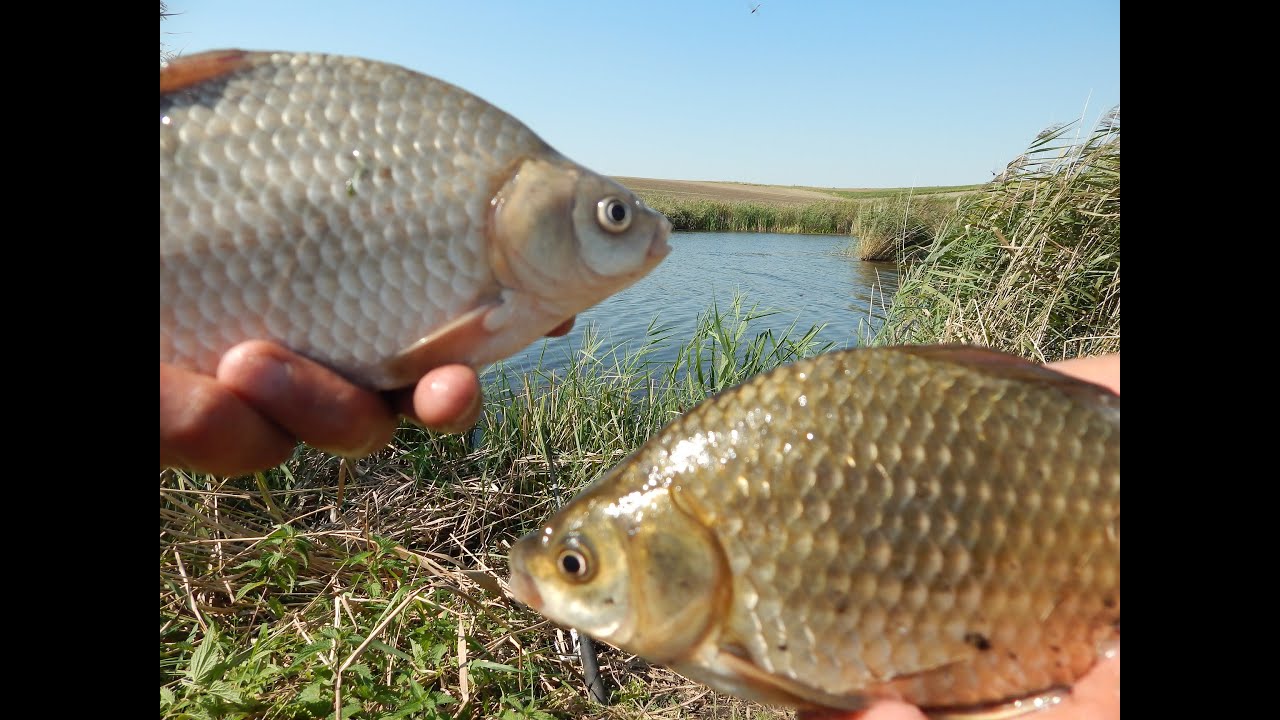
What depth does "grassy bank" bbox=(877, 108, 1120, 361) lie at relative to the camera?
581 cm

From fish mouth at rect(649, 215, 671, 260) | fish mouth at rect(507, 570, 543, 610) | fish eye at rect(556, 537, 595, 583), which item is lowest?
fish mouth at rect(507, 570, 543, 610)

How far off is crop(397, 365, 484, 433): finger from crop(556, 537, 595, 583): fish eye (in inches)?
13.9

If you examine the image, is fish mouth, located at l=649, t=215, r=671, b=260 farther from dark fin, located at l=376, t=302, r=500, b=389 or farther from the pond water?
the pond water

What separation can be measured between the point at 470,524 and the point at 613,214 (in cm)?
313

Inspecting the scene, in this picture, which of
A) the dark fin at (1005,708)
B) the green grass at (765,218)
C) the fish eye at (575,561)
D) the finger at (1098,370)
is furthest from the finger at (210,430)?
the green grass at (765,218)

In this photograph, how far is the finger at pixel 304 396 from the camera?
4.88 ft

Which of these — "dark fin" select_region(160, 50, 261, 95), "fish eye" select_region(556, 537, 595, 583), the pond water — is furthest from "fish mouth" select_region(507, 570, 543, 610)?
the pond water

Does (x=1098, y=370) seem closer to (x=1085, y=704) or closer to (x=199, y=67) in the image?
(x=1085, y=704)

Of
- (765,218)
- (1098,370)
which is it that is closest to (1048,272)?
(1098,370)

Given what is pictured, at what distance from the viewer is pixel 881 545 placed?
1363 mm

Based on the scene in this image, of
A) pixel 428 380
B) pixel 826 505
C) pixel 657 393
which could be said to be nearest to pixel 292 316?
pixel 428 380
